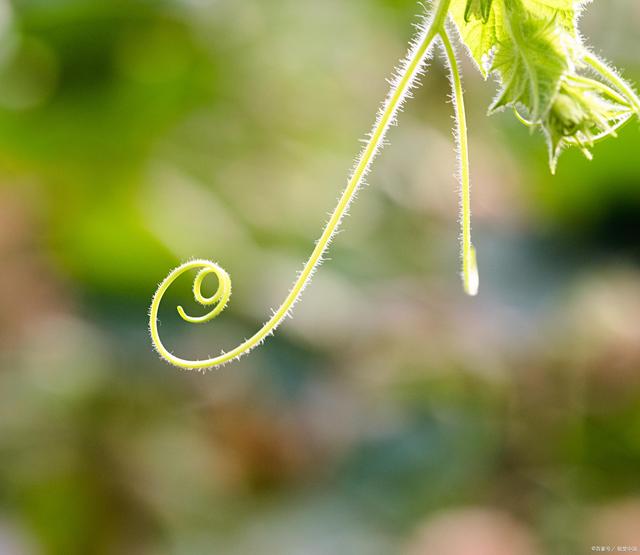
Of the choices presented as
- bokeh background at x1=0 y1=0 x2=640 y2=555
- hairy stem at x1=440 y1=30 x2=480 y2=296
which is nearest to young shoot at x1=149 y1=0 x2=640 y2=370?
hairy stem at x1=440 y1=30 x2=480 y2=296

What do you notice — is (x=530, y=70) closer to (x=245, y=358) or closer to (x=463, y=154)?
(x=463, y=154)

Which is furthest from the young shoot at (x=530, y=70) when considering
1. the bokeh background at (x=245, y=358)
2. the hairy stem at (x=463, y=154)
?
the bokeh background at (x=245, y=358)

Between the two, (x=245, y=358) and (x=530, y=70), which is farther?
(x=245, y=358)

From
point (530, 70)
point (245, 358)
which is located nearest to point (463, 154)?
point (530, 70)

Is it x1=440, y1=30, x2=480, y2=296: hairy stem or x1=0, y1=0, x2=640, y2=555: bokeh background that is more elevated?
x1=0, y1=0, x2=640, y2=555: bokeh background

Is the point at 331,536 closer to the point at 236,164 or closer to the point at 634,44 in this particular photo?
the point at 236,164

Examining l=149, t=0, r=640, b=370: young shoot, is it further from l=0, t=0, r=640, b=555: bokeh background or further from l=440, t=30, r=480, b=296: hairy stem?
l=0, t=0, r=640, b=555: bokeh background

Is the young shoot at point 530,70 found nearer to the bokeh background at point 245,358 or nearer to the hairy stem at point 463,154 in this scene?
the hairy stem at point 463,154

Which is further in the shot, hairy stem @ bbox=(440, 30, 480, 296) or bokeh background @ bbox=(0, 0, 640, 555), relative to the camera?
bokeh background @ bbox=(0, 0, 640, 555)

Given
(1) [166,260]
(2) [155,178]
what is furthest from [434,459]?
(2) [155,178]
